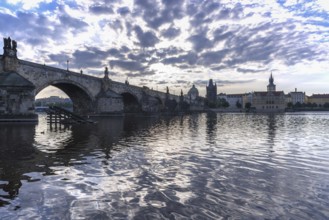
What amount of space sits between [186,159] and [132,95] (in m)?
70.6

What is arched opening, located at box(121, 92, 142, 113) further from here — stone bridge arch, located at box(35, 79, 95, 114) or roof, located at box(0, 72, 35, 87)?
roof, located at box(0, 72, 35, 87)

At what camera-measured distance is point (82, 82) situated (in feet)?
183

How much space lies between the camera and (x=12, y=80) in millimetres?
34250

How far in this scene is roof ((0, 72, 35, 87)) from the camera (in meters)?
33.6

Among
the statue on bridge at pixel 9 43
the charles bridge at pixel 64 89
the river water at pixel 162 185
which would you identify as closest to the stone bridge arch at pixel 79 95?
the charles bridge at pixel 64 89

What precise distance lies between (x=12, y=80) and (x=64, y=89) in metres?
23.2

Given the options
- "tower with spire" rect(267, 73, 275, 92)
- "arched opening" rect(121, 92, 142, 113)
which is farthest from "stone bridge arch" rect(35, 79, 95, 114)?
"tower with spire" rect(267, 73, 275, 92)

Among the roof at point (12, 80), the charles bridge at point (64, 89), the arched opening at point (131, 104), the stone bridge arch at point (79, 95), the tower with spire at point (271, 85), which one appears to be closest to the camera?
the roof at point (12, 80)

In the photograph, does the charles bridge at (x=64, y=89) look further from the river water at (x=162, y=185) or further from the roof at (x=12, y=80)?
the river water at (x=162, y=185)

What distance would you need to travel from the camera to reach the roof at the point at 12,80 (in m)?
33.6

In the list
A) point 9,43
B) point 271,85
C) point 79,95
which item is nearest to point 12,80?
point 9,43

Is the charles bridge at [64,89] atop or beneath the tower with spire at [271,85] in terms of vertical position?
beneath

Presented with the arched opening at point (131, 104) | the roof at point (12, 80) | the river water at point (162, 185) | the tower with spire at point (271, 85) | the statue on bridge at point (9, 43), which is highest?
the tower with spire at point (271, 85)

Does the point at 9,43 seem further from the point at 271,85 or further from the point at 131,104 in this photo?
the point at 271,85
